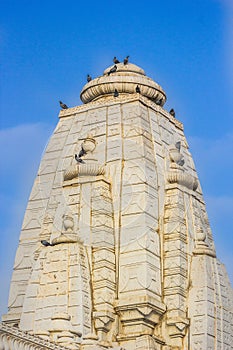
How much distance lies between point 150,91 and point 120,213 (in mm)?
8703

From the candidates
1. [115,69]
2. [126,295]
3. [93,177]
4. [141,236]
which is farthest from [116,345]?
[115,69]

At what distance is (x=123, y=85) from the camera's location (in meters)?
49.8

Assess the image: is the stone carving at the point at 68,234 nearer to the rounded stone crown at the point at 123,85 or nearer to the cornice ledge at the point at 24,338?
the cornice ledge at the point at 24,338

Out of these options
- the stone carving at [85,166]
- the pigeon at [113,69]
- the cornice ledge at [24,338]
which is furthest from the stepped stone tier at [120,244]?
the cornice ledge at [24,338]

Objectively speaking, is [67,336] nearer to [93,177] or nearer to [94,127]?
[93,177]

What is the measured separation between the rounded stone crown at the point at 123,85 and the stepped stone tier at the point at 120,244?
12cm

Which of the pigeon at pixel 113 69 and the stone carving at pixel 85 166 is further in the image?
the pigeon at pixel 113 69

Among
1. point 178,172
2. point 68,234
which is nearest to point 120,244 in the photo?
point 68,234

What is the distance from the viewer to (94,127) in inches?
1893

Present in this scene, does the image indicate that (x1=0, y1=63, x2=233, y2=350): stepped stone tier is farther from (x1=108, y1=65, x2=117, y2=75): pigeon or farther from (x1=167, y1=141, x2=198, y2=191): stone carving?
(x1=108, y1=65, x2=117, y2=75): pigeon

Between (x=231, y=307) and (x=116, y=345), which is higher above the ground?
(x=231, y=307)

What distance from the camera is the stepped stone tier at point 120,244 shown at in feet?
136

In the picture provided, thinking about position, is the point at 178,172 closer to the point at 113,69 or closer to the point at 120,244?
the point at 120,244

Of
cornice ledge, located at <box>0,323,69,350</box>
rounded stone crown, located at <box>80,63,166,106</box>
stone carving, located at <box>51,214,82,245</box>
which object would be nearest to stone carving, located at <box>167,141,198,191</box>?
rounded stone crown, located at <box>80,63,166,106</box>
